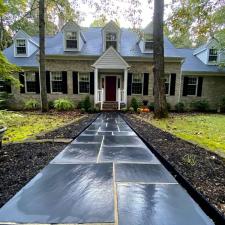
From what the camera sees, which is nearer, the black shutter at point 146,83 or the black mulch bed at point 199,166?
the black mulch bed at point 199,166

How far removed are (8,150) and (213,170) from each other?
11.9 feet

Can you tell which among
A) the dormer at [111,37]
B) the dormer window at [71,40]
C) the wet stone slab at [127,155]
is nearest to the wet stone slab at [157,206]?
the wet stone slab at [127,155]

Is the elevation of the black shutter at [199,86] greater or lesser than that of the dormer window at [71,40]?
lesser

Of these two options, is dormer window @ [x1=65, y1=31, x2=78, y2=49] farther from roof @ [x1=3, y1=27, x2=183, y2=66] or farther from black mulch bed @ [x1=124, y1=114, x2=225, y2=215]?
black mulch bed @ [x1=124, y1=114, x2=225, y2=215]

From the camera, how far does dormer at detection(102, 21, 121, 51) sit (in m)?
14.0

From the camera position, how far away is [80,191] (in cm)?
228

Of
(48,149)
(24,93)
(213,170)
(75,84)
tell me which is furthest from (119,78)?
(213,170)

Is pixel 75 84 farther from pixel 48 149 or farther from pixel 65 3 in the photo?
pixel 48 149

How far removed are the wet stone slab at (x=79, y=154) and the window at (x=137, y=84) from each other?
1062cm

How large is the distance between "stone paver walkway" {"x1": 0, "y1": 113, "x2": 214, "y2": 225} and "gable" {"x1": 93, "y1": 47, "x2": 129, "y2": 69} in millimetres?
10268

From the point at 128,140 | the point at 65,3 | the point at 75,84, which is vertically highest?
the point at 65,3

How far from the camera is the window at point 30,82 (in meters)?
14.5

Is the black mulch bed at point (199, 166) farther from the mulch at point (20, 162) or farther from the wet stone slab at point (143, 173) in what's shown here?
the mulch at point (20, 162)

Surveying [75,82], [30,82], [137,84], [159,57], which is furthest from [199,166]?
[30,82]
